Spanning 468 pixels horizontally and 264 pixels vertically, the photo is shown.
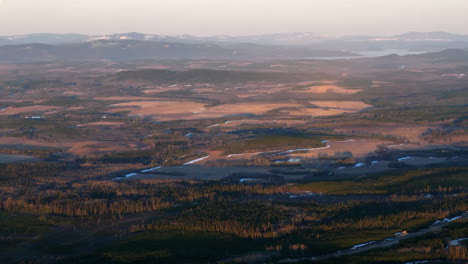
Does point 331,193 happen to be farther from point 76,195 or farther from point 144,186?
point 76,195

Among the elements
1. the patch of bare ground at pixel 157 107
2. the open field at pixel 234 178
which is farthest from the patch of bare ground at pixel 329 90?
the patch of bare ground at pixel 157 107

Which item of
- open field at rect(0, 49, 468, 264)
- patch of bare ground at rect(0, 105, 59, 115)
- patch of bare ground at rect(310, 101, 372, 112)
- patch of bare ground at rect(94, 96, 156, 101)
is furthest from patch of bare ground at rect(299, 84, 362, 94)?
patch of bare ground at rect(0, 105, 59, 115)

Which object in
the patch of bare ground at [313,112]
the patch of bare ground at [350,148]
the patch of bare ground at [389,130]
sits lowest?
the patch of bare ground at [313,112]

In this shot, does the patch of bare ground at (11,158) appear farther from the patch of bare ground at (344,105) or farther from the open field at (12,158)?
the patch of bare ground at (344,105)

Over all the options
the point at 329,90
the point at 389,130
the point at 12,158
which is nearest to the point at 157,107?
the point at 329,90

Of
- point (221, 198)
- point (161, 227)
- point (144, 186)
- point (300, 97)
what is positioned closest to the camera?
point (161, 227)

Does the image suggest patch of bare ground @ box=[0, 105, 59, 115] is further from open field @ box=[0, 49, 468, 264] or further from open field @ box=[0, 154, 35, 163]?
open field @ box=[0, 154, 35, 163]

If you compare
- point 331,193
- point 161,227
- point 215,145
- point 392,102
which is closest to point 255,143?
point 215,145

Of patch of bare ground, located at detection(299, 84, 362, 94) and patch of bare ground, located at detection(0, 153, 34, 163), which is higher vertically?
patch of bare ground, located at detection(0, 153, 34, 163)

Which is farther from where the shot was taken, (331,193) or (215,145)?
(215,145)

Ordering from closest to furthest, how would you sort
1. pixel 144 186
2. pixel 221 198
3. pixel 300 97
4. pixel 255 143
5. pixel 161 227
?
pixel 161 227 → pixel 221 198 → pixel 144 186 → pixel 255 143 → pixel 300 97

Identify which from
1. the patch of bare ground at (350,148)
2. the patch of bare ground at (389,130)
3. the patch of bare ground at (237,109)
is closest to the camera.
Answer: the patch of bare ground at (350,148)
